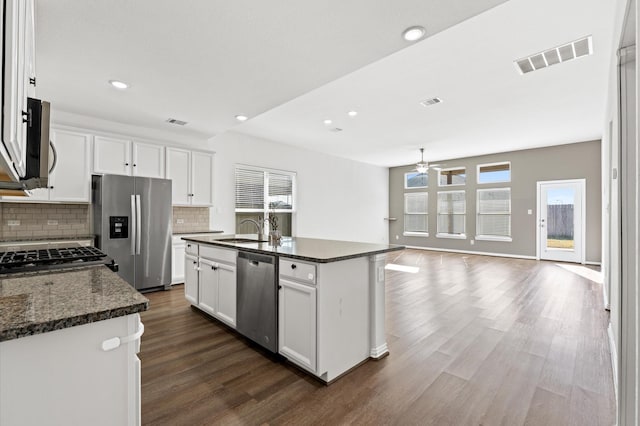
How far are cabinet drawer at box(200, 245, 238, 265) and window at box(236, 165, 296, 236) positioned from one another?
2926 millimetres

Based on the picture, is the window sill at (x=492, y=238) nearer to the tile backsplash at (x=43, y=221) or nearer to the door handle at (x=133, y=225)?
the door handle at (x=133, y=225)

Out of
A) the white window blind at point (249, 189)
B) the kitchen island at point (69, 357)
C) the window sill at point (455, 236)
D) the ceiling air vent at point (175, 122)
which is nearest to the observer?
the kitchen island at point (69, 357)

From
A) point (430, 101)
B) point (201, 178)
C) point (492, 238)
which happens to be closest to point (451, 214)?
point (492, 238)

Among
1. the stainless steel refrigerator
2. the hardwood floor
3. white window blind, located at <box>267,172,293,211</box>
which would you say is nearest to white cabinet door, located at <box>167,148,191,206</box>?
the stainless steel refrigerator

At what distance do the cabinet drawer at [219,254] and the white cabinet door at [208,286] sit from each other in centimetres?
8

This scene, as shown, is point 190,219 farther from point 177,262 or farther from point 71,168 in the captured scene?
point 71,168

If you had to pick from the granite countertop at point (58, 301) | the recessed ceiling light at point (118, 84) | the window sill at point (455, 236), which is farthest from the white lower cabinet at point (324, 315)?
the window sill at point (455, 236)

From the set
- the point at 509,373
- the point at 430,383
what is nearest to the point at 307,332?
the point at 430,383

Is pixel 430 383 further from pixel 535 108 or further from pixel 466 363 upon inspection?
pixel 535 108

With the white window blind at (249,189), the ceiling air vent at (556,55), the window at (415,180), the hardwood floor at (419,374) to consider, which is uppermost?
the ceiling air vent at (556,55)

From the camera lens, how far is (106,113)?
14.0 feet

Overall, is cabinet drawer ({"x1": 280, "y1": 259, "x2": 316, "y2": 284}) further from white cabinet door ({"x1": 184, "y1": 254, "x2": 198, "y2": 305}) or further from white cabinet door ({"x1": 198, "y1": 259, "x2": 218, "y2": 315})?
white cabinet door ({"x1": 184, "y1": 254, "x2": 198, "y2": 305})

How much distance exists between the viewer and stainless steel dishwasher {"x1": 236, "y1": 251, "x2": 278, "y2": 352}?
93.3 inches

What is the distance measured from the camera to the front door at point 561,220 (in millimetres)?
7032
